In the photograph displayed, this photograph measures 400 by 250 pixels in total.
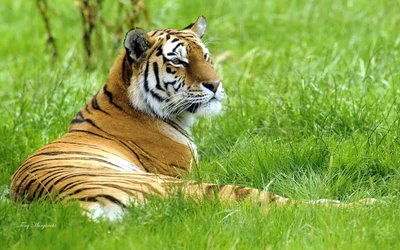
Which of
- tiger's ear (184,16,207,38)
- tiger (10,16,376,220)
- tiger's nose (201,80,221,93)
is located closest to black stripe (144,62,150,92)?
tiger (10,16,376,220)

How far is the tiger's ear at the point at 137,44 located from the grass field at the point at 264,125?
2.14ft

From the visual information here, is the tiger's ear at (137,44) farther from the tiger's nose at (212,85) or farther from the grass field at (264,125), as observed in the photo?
the grass field at (264,125)

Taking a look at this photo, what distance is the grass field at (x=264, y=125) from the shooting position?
12.4 feet

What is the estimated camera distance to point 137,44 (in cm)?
511

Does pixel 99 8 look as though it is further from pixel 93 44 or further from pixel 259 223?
pixel 259 223

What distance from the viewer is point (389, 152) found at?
459cm

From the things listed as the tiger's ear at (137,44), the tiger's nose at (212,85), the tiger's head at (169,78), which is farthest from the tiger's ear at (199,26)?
the tiger's nose at (212,85)

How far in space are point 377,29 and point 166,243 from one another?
4720mm

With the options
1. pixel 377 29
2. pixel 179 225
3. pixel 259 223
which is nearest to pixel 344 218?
pixel 259 223

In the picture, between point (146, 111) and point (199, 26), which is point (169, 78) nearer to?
point (146, 111)

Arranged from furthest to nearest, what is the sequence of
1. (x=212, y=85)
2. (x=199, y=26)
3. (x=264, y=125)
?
(x=264, y=125)
(x=199, y=26)
(x=212, y=85)

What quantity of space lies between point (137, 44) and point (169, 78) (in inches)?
11.2

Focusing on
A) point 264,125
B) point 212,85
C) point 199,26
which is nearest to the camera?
point 212,85

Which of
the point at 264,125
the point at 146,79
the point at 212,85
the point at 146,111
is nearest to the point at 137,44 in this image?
the point at 146,79
